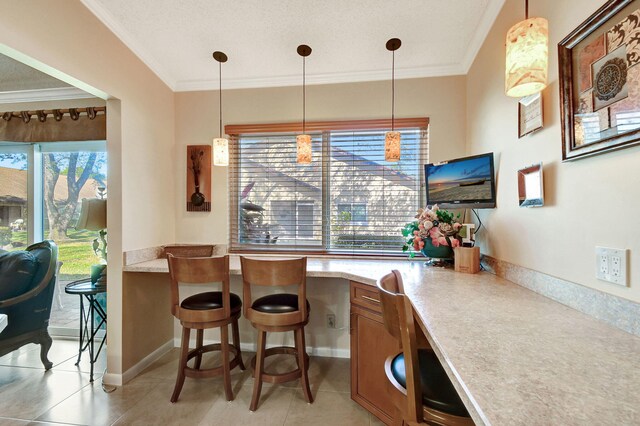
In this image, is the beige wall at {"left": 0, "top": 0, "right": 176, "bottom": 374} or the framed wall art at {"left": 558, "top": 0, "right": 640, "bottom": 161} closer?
the framed wall art at {"left": 558, "top": 0, "right": 640, "bottom": 161}

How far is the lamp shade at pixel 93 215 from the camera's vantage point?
2.24 metres

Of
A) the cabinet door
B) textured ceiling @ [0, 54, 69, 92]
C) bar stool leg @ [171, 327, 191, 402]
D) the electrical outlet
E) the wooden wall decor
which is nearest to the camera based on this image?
the cabinet door

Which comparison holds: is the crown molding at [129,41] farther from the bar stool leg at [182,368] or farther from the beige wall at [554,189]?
the beige wall at [554,189]

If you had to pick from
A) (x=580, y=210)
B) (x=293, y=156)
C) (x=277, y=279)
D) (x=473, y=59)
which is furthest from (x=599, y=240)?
(x=293, y=156)

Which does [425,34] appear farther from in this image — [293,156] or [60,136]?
[60,136]

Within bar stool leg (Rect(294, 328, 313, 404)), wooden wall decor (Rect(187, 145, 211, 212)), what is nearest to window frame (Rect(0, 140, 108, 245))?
wooden wall decor (Rect(187, 145, 211, 212))

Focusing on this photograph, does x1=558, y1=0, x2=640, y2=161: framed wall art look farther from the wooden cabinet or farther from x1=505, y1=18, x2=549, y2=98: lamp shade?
the wooden cabinet

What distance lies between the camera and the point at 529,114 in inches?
55.1

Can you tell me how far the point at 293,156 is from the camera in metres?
2.69

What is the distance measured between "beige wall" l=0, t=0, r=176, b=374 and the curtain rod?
38 centimetres

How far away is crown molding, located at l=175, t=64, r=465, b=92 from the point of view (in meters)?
2.39

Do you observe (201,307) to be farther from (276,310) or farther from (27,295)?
(27,295)

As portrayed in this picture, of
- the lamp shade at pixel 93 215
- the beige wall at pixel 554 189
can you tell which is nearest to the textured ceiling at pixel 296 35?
the beige wall at pixel 554 189

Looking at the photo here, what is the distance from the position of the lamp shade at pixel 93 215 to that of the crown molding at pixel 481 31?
10.7 feet
